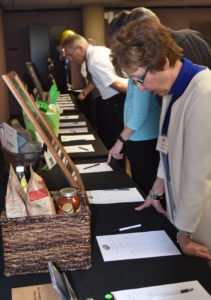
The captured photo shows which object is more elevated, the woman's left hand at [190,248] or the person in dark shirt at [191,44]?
the person in dark shirt at [191,44]

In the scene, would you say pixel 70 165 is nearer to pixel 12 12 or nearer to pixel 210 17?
pixel 12 12

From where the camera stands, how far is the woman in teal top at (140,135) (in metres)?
1.97

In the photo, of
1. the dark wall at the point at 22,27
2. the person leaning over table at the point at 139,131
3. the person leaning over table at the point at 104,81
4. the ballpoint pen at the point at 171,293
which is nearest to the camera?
the ballpoint pen at the point at 171,293

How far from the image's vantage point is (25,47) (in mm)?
8281

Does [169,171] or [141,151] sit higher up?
[169,171]

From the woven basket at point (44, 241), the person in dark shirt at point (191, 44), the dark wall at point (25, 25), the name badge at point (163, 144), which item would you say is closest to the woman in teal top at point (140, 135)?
the person in dark shirt at point (191, 44)

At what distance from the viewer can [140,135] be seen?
2.14 metres

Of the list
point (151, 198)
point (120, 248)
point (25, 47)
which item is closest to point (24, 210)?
point (120, 248)

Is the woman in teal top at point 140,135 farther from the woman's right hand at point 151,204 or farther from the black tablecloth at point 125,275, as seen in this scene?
the black tablecloth at point 125,275

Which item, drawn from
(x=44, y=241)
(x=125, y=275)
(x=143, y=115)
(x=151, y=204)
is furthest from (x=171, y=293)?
(x=143, y=115)

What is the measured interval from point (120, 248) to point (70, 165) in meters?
0.44

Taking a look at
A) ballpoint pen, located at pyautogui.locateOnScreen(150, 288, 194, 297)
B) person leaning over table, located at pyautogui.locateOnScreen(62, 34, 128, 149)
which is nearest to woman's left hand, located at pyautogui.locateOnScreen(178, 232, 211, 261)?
ballpoint pen, located at pyautogui.locateOnScreen(150, 288, 194, 297)

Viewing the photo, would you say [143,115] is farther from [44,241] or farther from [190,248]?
[44,241]

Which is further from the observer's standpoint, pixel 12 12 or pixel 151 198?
pixel 12 12
